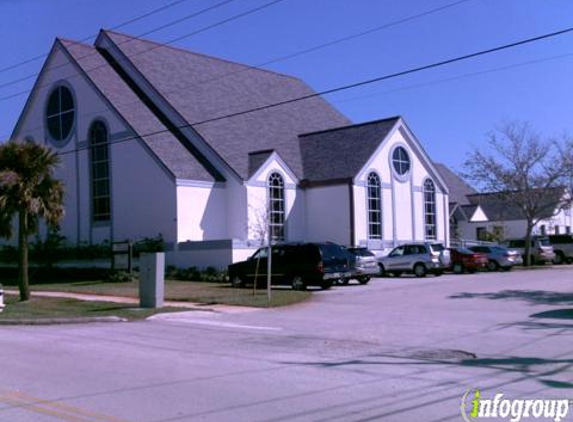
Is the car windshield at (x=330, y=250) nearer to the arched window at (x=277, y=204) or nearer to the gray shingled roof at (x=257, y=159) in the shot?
the gray shingled roof at (x=257, y=159)

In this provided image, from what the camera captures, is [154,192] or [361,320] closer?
[361,320]

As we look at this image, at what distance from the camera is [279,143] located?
140 ft

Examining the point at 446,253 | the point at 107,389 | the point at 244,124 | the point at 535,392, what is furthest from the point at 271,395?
the point at 244,124

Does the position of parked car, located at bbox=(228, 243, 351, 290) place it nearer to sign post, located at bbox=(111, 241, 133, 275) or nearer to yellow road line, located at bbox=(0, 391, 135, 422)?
sign post, located at bbox=(111, 241, 133, 275)

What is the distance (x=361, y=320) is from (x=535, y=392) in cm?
877

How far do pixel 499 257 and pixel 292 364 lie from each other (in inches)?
1147

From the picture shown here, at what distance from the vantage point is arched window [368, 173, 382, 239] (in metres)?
39.1

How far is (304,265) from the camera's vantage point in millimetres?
26453

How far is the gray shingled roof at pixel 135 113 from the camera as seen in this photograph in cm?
3578

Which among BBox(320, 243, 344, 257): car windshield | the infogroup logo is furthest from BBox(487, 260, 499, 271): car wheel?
the infogroup logo

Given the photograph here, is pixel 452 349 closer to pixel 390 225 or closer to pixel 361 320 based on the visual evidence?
pixel 361 320

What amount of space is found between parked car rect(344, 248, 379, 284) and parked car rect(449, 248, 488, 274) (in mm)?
7711

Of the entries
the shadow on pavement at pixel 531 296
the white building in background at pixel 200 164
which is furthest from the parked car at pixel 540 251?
the shadow on pavement at pixel 531 296

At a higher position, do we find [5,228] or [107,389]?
[5,228]
